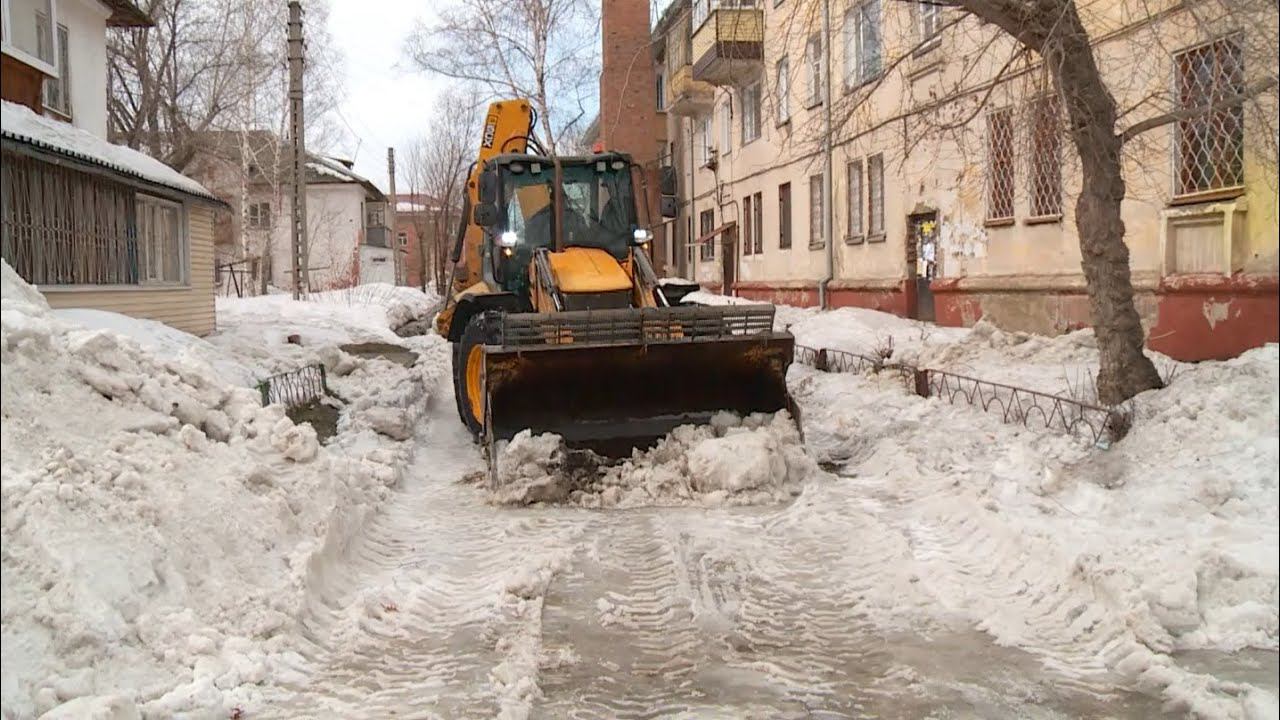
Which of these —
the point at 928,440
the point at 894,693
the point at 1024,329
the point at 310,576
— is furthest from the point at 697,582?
the point at 1024,329

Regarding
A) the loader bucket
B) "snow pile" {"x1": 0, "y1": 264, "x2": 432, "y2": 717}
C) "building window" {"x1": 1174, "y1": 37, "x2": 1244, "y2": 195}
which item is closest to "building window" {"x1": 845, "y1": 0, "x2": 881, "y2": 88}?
"building window" {"x1": 1174, "y1": 37, "x2": 1244, "y2": 195}

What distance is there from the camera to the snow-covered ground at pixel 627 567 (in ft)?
13.2

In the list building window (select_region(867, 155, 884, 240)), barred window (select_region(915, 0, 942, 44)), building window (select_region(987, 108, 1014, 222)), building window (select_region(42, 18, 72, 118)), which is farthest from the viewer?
building window (select_region(867, 155, 884, 240))

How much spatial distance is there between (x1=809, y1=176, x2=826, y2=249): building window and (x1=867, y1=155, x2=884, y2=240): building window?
8.14 ft

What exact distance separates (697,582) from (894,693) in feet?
5.35

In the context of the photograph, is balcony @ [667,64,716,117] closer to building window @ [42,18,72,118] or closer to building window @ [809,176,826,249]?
building window @ [809,176,826,249]

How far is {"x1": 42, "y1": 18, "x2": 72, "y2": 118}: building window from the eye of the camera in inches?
680

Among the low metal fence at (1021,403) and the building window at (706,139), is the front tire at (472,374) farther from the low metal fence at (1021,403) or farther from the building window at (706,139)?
the building window at (706,139)

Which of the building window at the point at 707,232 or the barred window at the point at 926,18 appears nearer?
the barred window at the point at 926,18

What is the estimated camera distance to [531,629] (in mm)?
4930

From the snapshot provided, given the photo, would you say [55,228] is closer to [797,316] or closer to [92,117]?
[92,117]

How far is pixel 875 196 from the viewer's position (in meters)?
19.7

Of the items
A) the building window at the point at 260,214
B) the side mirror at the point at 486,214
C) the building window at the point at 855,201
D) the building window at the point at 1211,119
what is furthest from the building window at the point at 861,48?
the building window at the point at 260,214

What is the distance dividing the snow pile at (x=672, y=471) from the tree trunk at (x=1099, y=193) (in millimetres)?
2691
